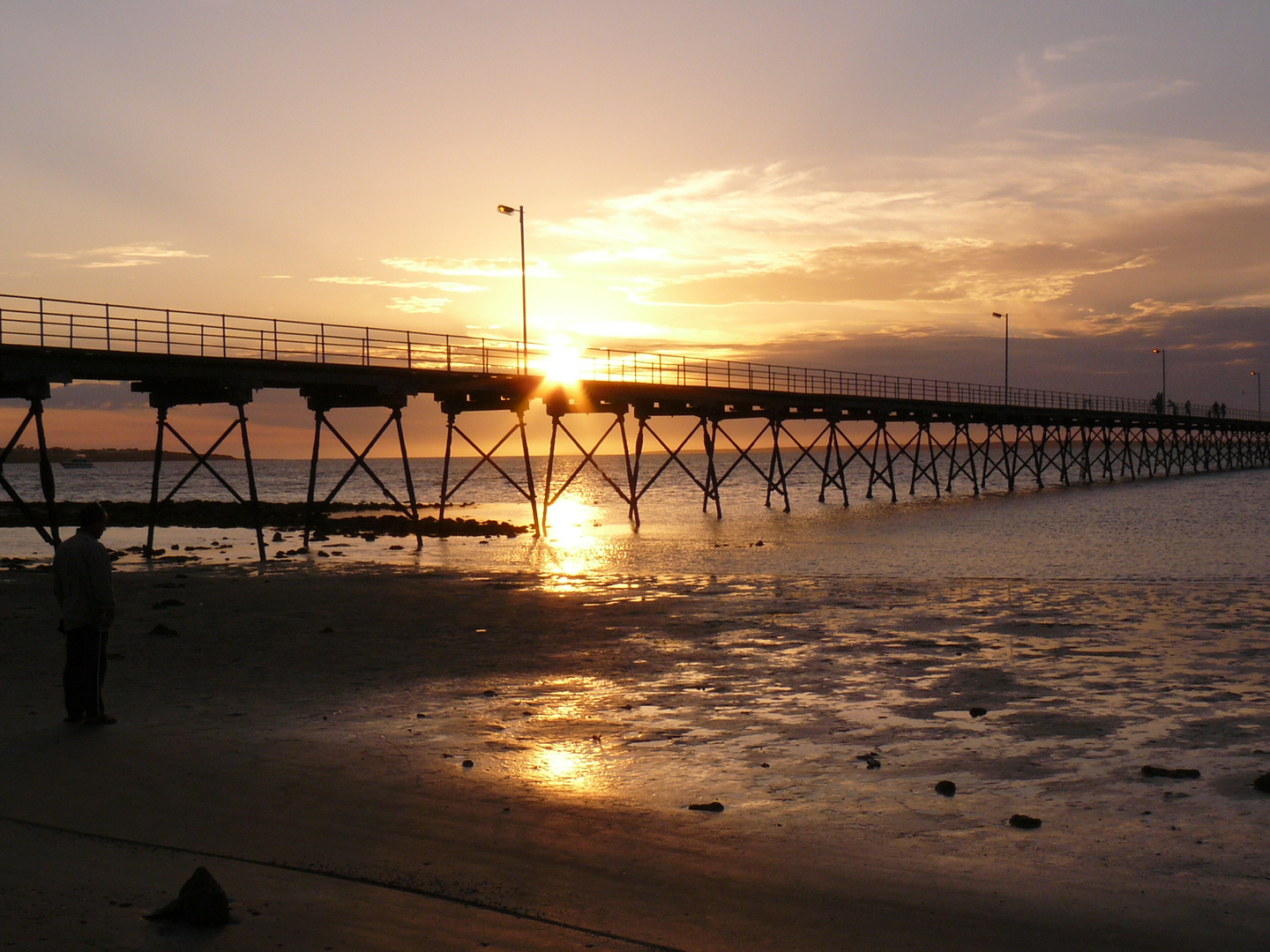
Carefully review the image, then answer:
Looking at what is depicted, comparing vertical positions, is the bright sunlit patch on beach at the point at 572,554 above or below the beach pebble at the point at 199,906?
below

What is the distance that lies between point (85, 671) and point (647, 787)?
432 cm

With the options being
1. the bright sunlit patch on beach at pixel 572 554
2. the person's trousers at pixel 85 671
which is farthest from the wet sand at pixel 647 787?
the bright sunlit patch on beach at pixel 572 554

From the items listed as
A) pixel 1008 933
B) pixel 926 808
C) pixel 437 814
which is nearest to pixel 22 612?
pixel 437 814

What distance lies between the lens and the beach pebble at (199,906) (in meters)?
4.27

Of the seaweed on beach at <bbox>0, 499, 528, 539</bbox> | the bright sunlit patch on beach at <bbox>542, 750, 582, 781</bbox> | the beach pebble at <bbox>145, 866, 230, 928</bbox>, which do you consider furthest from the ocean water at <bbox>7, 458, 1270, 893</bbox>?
the seaweed on beach at <bbox>0, 499, 528, 539</bbox>

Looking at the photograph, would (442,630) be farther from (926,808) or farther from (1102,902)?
(1102,902)

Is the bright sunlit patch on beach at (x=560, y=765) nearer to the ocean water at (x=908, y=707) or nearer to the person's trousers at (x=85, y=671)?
the ocean water at (x=908, y=707)

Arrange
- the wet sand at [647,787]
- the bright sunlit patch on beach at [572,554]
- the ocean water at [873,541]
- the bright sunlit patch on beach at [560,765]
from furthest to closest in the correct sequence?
1. the ocean water at [873,541]
2. the bright sunlit patch on beach at [572,554]
3. the bright sunlit patch on beach at [560,765]
4. the wet sand at [647,787]

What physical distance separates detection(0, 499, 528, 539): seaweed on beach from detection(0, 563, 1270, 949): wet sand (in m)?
20.3

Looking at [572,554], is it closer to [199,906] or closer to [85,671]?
[85,671]

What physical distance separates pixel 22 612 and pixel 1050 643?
43.1 feet

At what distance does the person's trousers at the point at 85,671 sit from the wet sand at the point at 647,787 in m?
0.20

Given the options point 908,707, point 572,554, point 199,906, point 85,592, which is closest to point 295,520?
point 572,554

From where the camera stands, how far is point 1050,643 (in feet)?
38.3
